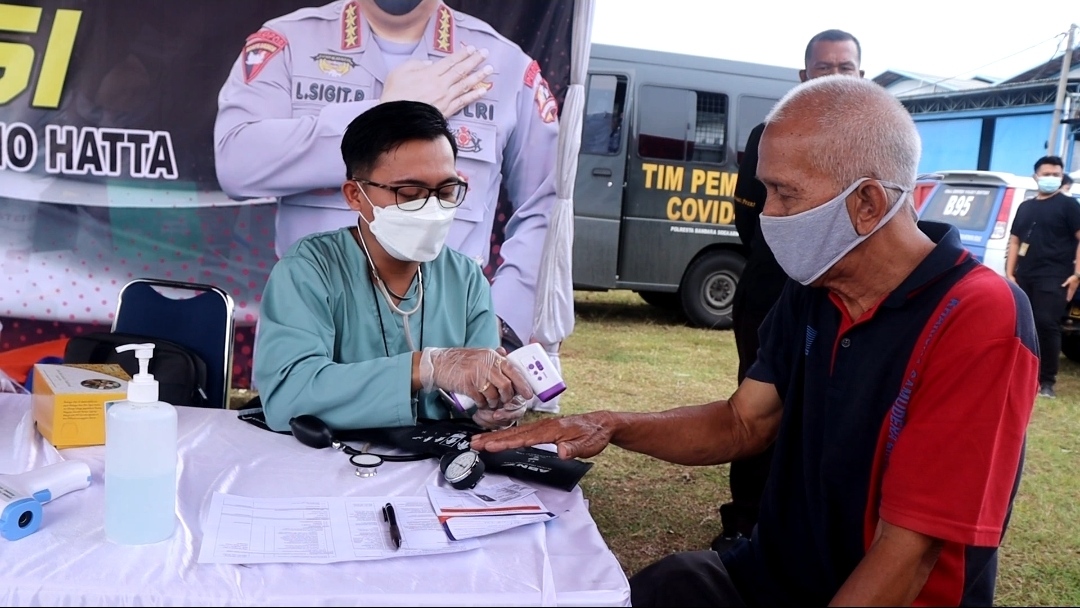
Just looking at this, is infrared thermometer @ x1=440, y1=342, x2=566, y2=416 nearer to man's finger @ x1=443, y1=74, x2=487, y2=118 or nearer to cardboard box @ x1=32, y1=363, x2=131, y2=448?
cardboard box @ x1=32, y1=363, x2=131, y2=448

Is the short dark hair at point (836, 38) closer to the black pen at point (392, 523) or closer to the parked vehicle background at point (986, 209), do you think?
the black pen at point (392, 523)

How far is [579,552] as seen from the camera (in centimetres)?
126

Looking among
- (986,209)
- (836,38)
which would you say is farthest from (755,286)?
(986,209)

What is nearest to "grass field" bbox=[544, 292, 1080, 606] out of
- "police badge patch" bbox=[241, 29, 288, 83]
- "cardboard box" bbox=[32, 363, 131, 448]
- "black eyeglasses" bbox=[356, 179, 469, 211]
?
"black eyeglasses" bbox=[356, 179, 469, 211]

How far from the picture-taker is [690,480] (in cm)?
421

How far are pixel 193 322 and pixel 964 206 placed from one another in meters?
7.17

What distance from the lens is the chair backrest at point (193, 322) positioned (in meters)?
2.78

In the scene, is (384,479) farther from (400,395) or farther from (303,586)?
(303,586)

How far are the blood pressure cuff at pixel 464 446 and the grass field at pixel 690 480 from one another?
169 cm

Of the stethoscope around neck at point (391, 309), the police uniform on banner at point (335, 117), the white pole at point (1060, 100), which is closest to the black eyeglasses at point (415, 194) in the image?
the stethoscope around neck at point (391, 309)

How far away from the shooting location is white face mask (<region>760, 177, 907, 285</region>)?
147 cm

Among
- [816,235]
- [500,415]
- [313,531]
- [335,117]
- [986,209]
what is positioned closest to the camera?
[313,531]

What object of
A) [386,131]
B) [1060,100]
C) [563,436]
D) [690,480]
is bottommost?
[690,480]

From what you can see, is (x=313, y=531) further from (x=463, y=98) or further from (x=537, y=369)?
(x=463, y=98)
